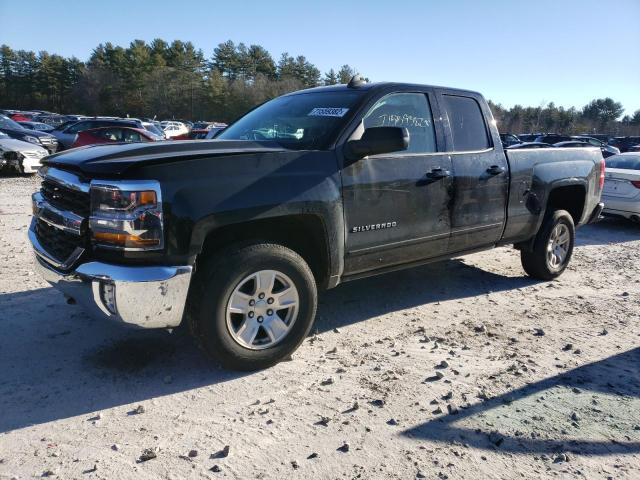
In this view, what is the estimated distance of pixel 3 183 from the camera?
12.7 metres

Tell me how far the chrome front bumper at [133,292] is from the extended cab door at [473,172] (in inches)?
100

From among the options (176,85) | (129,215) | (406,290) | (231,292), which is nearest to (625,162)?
(406,290)

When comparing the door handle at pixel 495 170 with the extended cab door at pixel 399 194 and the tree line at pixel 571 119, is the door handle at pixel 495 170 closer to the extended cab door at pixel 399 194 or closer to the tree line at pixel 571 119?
the extended cab door at pixel 399 194

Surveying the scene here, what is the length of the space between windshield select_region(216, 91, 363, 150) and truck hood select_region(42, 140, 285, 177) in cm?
28

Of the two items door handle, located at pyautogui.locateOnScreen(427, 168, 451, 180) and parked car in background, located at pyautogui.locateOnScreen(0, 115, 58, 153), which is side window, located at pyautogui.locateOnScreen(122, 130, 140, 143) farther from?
door handle, located at pyautogui.locateOnScreen(427, 168, 451, 180)

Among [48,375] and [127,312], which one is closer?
[127,312]

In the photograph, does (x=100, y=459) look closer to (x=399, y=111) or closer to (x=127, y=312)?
(x=127, y=312)

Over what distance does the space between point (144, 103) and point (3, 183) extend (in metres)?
71.6

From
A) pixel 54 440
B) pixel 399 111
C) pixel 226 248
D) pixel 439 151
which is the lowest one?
pixel 54 440

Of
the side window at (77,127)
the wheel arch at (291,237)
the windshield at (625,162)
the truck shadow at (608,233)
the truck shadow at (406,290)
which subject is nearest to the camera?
the wheel arch at (291,237)

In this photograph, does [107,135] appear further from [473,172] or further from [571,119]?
[571,119]

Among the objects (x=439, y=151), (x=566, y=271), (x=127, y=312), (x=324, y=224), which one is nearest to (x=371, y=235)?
(x=324, y=224)

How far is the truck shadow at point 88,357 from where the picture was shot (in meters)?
3.02

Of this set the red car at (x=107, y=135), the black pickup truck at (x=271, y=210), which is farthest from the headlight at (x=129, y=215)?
the red car at (x=107, y=135)
